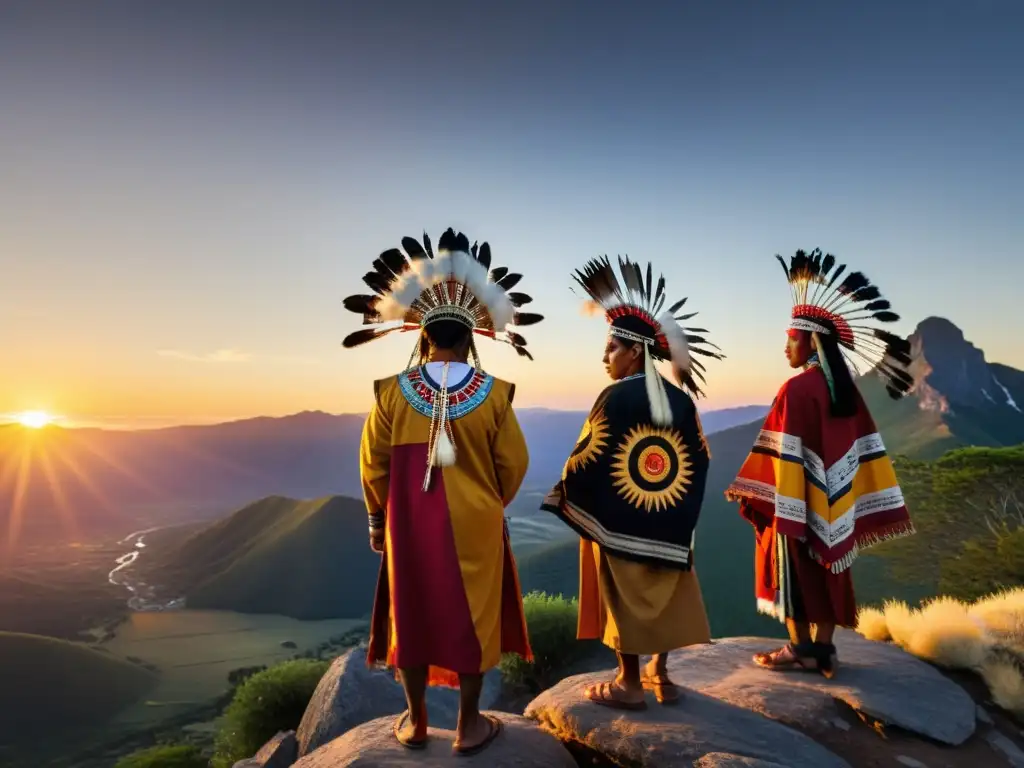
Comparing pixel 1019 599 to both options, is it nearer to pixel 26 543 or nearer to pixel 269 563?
pixel 269 563

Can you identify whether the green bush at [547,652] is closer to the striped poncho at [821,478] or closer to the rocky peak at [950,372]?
the striped poncho at [821,478]

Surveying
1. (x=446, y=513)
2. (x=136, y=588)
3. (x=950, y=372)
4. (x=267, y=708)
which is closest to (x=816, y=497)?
(x=446, y=513)

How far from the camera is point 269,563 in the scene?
9181 centimetres

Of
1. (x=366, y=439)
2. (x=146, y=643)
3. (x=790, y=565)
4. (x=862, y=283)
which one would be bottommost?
(x=146, y=643)

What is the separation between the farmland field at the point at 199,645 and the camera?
56969 millimetres

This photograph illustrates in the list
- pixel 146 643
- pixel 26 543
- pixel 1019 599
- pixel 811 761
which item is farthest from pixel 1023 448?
pixel 26 543

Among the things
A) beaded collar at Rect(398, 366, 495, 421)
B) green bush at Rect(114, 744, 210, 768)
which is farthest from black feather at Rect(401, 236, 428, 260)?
green bush at Rect(114, 744, 210, 768)

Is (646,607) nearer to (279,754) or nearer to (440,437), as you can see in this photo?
(440,437)

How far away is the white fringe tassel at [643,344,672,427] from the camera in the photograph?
14.7 feet

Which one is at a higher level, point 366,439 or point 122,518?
point 366,439

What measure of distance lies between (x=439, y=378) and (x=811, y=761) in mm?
3370

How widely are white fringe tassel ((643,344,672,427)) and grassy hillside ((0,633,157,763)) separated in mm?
57866

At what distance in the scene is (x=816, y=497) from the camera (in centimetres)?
525

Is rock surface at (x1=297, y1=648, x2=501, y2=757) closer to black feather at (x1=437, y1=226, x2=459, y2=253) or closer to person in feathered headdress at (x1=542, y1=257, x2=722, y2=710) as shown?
person in feathered headdress at (x1=542, y1=257, x2=722, y2=710)
